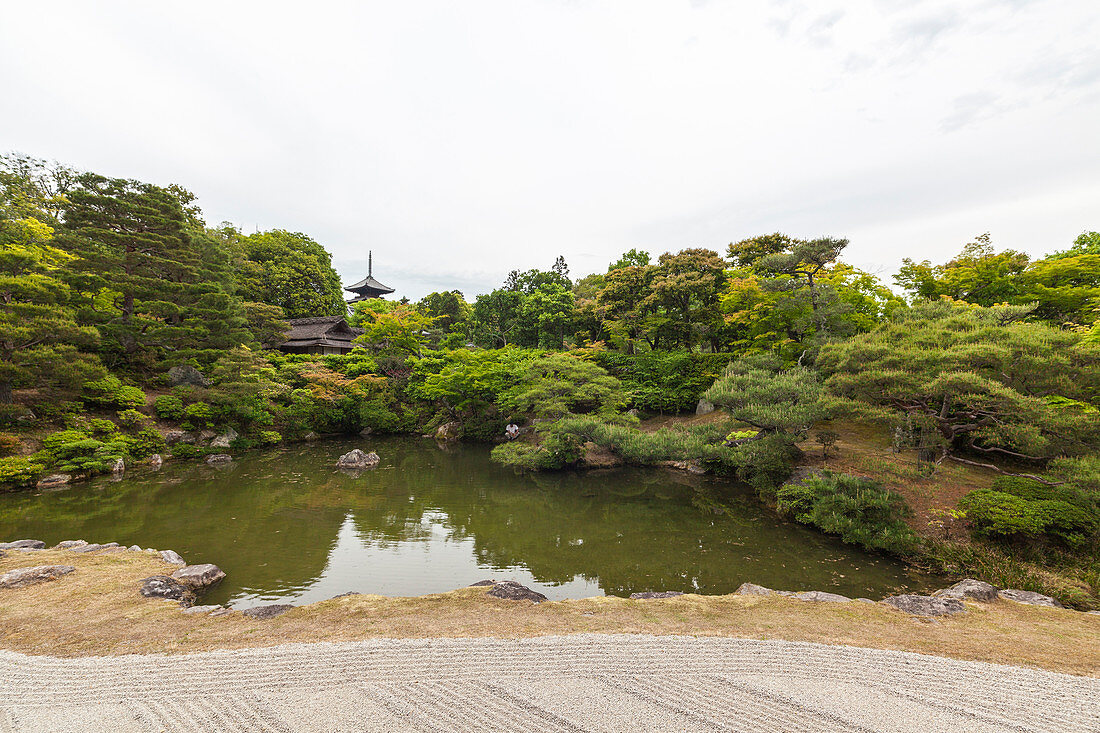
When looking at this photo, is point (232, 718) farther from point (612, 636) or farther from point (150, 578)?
point (150, 578)

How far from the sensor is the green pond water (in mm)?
6453

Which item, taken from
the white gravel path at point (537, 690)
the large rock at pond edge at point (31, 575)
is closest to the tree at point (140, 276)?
the large rock at pond edge at point (31, 575)

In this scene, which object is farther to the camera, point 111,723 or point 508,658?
point 508,658

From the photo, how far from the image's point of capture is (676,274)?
18094mm

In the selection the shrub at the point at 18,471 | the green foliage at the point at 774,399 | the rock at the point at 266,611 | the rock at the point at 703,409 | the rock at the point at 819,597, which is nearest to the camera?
the rock at the point at 266,611

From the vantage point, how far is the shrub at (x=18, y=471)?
384 inches

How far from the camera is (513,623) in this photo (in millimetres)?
4562

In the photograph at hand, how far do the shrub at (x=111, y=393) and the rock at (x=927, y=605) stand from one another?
19275 millimetres

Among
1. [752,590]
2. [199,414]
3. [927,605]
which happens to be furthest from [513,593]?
[199,414]

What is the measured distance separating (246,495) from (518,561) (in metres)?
7.78

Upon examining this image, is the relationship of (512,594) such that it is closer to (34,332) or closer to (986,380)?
(986,380)

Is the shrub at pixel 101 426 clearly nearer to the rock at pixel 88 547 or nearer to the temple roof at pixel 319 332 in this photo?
the rock at pixel 88 547

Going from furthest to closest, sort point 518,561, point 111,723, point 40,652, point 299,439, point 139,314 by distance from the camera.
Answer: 1. point 299,439
2. point 139,314
3. point 518,561
4. point 40,652
5. point 111,723

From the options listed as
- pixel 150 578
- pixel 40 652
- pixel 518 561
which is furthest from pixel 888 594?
pixel 150 578
